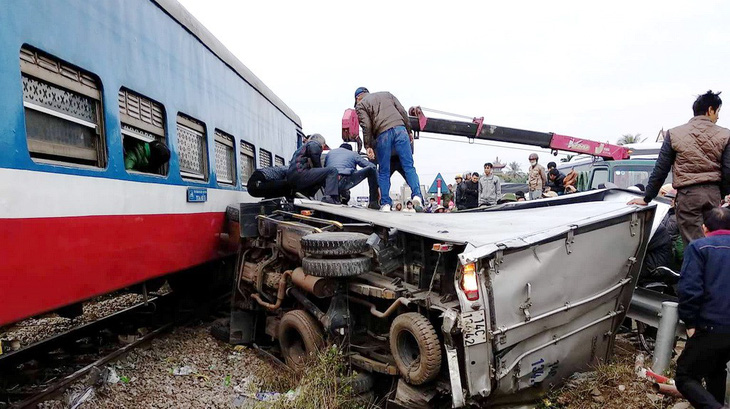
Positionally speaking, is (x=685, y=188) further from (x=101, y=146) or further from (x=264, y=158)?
(x=264, y=158)

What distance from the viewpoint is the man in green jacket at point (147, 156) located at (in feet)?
13.8

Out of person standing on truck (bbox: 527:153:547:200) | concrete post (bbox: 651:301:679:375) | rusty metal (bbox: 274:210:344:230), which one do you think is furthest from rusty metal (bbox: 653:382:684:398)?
person standing on truck (bbox: 527:153:547:200)

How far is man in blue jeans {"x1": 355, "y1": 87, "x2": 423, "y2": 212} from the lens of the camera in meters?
5.33

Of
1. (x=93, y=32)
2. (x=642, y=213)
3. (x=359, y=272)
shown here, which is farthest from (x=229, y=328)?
(x=642, y=213)

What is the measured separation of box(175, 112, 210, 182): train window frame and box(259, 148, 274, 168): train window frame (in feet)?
7.06

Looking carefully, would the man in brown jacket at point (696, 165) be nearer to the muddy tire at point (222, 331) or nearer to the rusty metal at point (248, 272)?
the rusty metal at point (248, 272)

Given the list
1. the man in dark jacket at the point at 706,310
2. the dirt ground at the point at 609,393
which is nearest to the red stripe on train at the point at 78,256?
the dirt ground at the point at 609,393

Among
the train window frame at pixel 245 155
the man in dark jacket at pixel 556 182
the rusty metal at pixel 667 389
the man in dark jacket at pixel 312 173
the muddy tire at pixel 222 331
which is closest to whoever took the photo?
the rusty metal at pixel 667 389

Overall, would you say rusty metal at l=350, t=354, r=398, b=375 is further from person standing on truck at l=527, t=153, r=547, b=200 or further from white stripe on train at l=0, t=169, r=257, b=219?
person standing on truck at l=527, t=153, r=547, b=200

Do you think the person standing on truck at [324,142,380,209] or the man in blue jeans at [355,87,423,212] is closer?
the man in blue jeans at [355,87,423,212]

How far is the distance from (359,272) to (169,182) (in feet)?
7.79

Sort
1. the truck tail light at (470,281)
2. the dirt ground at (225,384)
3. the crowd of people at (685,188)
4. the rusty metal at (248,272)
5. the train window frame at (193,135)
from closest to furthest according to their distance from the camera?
the truck tail light at (470,281), the crowd of people at (685,188), the dirt ground at (225,384), the rusty metal at (248,272), the train window frame at (193,135)

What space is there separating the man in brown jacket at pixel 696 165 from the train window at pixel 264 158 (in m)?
5.72

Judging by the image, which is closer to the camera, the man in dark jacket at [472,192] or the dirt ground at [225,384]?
A: the dirt ground at [225,384]
